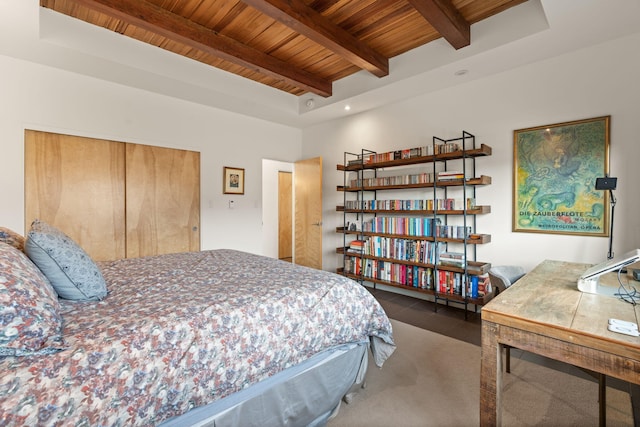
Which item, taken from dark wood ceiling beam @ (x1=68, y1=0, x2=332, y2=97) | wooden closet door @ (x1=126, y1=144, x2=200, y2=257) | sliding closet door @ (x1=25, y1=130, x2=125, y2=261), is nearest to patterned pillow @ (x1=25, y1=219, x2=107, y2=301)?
dark wood ceiling beam @ (x1=68, y1=0, x2=332, y2=97)

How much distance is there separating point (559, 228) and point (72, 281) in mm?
3729

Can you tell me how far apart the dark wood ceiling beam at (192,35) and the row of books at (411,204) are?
1.73m

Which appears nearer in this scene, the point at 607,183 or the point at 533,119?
the point at 607,183

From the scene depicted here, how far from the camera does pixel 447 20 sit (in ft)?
7.97

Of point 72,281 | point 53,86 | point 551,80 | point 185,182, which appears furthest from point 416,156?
point 53,86

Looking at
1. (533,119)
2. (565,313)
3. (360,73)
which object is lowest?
(565,313)

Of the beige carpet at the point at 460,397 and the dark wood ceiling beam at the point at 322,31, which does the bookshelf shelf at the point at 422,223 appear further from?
the dark wood ceiling beam at the point at 322,31

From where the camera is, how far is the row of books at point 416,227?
3.25 m

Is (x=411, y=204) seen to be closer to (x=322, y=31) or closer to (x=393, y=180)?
(x=393, y=180)

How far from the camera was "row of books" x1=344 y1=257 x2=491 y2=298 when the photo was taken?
309 centimetres

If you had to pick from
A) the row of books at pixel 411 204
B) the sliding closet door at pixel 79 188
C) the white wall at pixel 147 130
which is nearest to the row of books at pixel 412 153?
the row of books at pixel 411 204

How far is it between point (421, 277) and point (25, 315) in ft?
11.2

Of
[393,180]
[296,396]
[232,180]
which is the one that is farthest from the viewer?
[232,180]

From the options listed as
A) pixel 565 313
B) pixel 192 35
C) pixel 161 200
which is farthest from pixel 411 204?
pixel 161 200
